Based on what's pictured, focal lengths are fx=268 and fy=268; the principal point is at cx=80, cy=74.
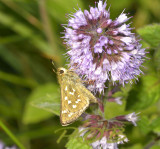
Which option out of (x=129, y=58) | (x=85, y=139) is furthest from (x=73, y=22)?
(x=85, y=139)

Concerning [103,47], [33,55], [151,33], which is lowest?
[103,47]

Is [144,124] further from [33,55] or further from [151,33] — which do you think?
[33,55]

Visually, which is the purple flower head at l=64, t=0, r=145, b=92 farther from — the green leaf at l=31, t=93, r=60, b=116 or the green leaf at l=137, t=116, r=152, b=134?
the green leaf at l=137, t=116, r=152, b=134

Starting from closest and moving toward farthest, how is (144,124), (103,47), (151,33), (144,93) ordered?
1. (103,47)
2. (151,33)
3. (144,124)
4. (144,93)

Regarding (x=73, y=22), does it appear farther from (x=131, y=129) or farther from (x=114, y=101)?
(x=131, y=129)

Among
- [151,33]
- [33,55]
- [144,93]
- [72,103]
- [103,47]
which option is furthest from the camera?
[33,55]

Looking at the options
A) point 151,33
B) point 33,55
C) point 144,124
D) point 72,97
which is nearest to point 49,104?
point 72,97
